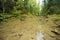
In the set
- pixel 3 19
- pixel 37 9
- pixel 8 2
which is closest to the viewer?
pixel 3 19

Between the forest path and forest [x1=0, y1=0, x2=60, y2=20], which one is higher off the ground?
forest [x1=0, y1=0, x2=60, y2=20]

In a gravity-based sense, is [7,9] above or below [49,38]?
above

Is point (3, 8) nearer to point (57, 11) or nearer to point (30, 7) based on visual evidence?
point (30, 7)

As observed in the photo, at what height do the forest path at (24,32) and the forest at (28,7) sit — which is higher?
the forest at (28,7)

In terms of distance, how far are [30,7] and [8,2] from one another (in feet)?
6.30

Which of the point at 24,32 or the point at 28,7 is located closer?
the point at 24,32

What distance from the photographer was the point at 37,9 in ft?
34.8

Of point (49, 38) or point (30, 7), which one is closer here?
point (49, 38)

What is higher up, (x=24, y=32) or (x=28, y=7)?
(x=28, y=7)

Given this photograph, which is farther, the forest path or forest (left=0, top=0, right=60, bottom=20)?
forest (left=0, top=0, right=60, bottom=20)

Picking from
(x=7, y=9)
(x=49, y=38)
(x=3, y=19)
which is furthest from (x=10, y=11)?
(x=49, y=38)

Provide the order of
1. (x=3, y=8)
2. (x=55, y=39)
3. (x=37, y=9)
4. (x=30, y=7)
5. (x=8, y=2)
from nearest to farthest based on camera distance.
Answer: (x=55, y=39) < (x=3, y=8) < (x=8, y=2) < (x=30, y=7) < (x=37, y=9)

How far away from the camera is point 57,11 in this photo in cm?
879

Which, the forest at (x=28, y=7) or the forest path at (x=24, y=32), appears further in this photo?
the forest at (x=28, y=7)
